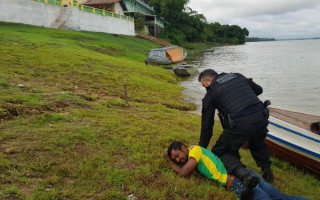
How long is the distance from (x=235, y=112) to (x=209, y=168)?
0.94 metres

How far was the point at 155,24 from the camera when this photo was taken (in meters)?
55.7

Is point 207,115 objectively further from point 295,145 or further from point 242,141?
point 295,145

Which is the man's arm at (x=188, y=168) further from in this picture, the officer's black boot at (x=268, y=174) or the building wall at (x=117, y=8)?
the building wall at (x=117, y=8)

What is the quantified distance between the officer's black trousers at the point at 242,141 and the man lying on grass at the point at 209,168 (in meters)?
0.13

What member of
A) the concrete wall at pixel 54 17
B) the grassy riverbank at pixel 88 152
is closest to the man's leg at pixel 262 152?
the grassy riverbank at pixel 88 152

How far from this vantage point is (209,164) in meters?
3.76

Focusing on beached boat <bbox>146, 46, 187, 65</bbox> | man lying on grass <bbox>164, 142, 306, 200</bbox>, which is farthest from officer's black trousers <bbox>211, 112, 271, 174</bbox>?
beached boat <bbox>146, 46, 187, 65</bbox>

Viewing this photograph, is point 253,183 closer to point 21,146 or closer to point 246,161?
point 246,161

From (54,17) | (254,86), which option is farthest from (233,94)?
(54,17)

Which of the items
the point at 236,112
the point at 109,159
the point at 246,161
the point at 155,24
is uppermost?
the point at 155,24

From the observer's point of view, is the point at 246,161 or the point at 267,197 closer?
the point at 267,197

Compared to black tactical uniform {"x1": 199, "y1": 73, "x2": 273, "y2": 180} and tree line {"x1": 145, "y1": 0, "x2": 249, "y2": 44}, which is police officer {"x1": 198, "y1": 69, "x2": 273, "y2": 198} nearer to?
black tactical uniform {"x1": 199, "y1": 73, "x2": 273, "y2": 180}

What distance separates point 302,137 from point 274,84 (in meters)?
14.3

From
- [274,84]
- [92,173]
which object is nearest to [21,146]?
[92,173]
